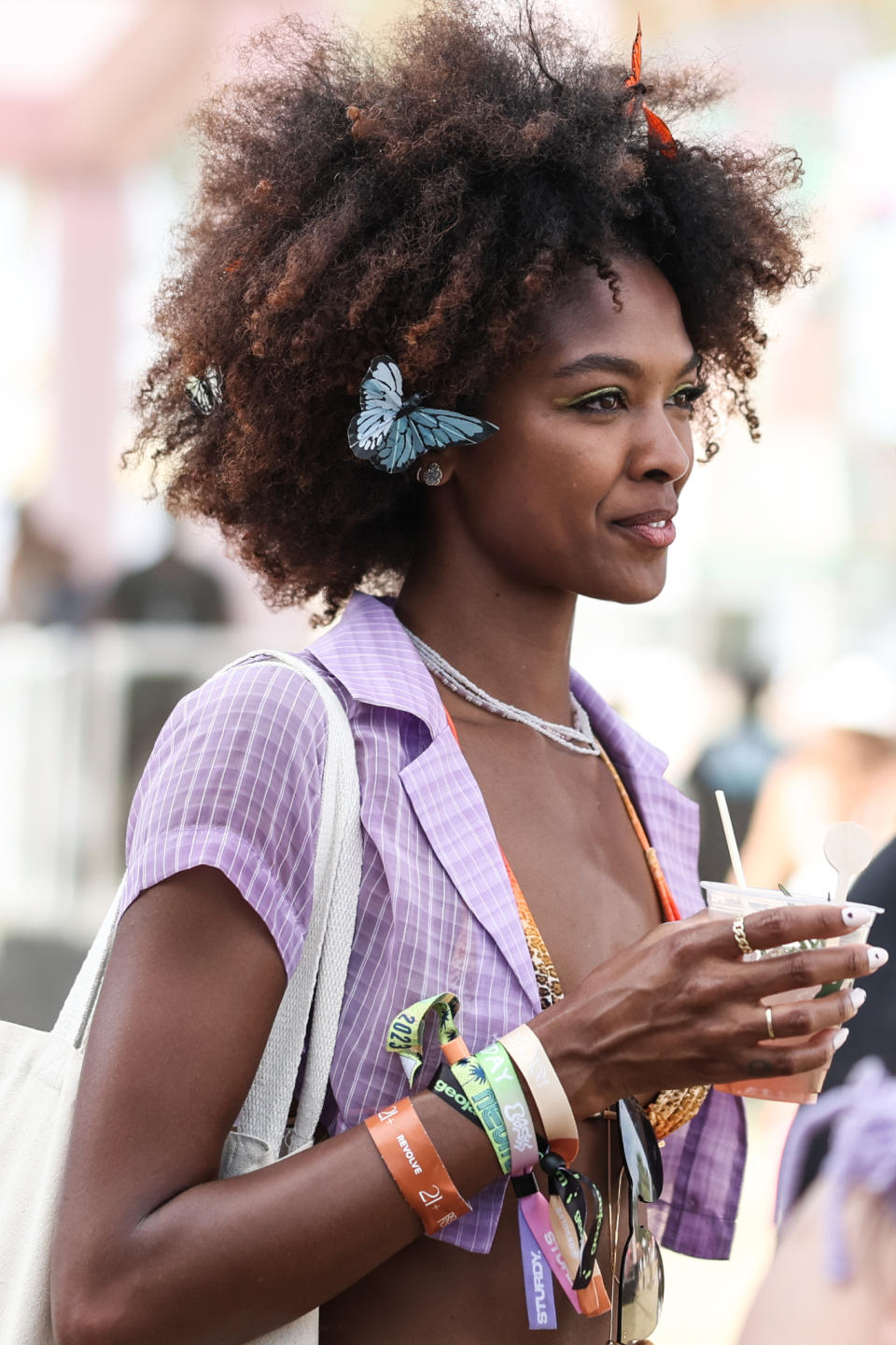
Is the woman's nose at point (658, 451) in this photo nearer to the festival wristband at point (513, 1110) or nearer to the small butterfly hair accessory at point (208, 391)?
the small butterfly hair accessory at point (208, 391)

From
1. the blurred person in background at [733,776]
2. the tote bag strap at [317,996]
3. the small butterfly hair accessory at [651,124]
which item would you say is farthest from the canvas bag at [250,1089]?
the blurred person in background at [733,776]

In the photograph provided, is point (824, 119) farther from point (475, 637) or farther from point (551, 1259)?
point (551, 1259)

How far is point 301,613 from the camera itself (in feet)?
26.2

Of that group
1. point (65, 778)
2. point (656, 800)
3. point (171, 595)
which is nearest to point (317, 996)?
point (656, 800)

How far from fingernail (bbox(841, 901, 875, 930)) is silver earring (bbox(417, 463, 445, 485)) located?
2.59 feet

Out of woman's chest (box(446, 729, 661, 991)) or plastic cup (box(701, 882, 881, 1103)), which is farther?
woman's chest (box(446, 729, 661, 991))

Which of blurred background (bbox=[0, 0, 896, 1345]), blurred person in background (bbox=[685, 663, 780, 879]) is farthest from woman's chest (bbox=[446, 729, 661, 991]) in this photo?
blurred person in background (bbox=[685, 663, 780, 879])

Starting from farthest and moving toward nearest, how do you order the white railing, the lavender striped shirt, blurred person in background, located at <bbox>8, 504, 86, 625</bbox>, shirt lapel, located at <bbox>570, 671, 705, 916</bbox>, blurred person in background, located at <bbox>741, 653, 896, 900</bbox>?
blurred person in background, located at <bbox>8, 504, 86, 625</bbox> → the white railing → blurred person in background, located at <bbox>741, 653, 896, 900</bbox> → shirt lapel, located at <bbox>570, 671, 705, 916</bbox> → the lavender striped shirt

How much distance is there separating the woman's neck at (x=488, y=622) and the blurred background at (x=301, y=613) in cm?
215

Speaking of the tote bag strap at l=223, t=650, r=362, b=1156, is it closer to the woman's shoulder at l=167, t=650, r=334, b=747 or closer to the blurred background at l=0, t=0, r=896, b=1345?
the woman's shoulder at l=167, t=650, r=334, b=747

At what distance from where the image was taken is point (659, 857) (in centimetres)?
215

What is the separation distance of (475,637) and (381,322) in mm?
422

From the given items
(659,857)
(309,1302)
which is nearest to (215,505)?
(659,857)

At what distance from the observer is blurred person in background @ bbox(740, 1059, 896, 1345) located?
1.94 metres
